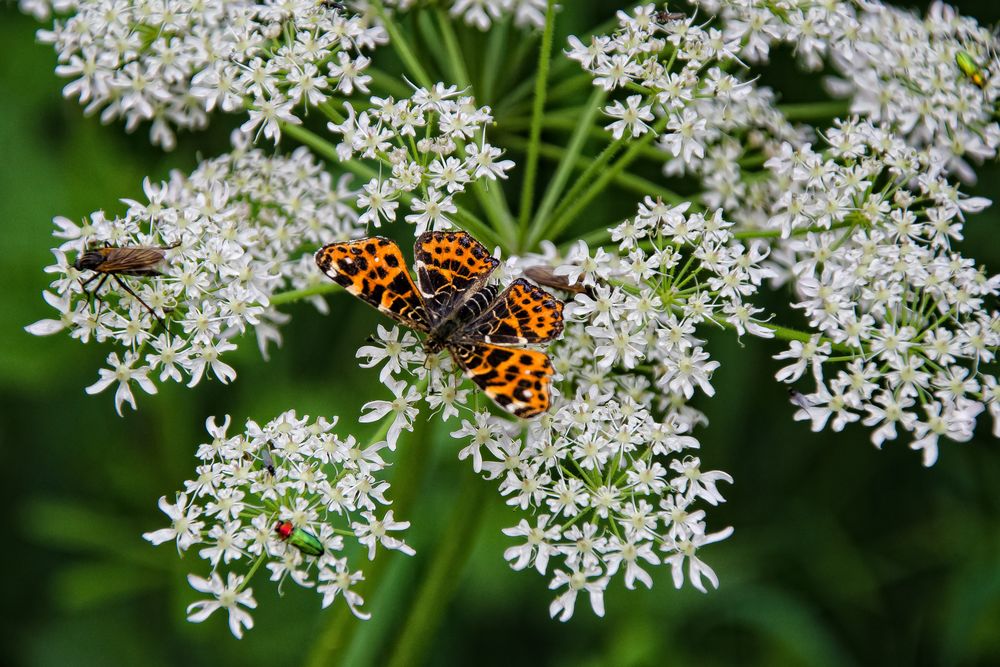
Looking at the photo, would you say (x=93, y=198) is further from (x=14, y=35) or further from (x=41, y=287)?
(x=14, y=35)

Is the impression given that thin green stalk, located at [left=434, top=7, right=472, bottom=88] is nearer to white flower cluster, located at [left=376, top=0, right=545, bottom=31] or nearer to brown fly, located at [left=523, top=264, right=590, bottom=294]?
white flower cluster, located at [left=376, top=0, right=545, bottom=31]

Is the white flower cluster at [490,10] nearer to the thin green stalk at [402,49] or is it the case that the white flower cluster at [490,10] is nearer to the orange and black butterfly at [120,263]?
the thin green stalk at [402,49]

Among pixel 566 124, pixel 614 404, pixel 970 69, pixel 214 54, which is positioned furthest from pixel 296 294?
pixel 970 69

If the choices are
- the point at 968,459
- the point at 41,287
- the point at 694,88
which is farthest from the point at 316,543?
the point at 968,459

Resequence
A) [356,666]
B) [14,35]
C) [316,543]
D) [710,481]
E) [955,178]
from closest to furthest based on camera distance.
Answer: [316,543] → [710,481] → [356,666] → [955,178] → [14,35]

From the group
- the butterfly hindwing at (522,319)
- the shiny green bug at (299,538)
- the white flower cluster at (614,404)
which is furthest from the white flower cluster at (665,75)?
the shiny green bug at (299,538)

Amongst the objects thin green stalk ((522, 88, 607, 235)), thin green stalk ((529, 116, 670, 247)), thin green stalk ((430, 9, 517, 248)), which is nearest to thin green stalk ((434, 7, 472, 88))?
thin green stalk ((430, 9, 517, 248))

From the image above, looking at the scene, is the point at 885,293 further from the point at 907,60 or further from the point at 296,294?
the point at 296,294
